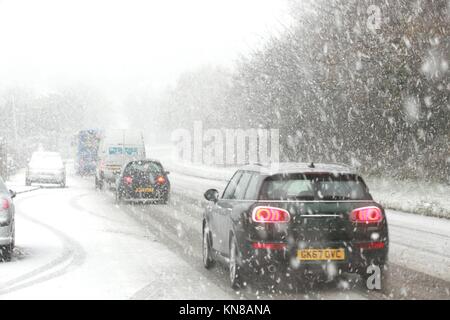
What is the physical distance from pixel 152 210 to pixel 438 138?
1371 centimetres

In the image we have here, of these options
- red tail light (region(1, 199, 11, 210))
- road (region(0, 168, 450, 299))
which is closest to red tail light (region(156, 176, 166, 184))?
road (region(0, 168, 450, 299))

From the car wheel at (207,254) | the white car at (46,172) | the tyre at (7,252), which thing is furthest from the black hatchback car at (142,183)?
the car wheel at (207,254)

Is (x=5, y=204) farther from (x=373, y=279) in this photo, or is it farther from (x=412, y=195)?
(x=412, y=195)

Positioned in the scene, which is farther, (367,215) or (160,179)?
(160,179)

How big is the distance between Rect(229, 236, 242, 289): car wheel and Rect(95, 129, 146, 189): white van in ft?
79.6

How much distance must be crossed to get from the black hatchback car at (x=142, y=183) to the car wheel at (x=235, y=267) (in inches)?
621

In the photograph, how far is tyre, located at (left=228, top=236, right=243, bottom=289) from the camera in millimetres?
8461

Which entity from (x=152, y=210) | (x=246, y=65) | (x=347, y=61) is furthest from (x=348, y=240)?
(x=246, y=65)

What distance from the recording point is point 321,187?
27.8ft

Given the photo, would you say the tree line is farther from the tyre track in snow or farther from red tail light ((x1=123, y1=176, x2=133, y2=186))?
the tyre track in snow

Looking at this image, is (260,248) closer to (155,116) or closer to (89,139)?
(89,139)

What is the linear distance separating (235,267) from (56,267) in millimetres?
3088

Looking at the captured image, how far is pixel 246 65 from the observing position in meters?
48.4

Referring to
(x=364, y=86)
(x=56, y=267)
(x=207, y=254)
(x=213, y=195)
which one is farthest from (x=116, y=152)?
(x=213, y=195)
